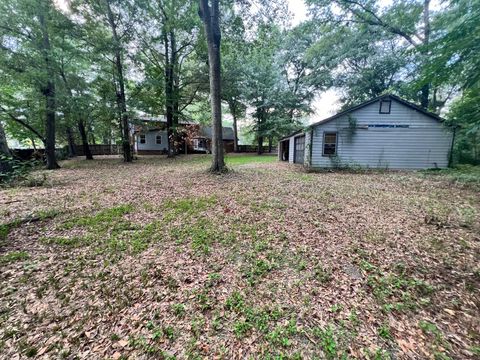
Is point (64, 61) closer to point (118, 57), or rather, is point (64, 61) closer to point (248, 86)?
point (118, 57)

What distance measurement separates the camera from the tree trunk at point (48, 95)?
10445 millimetres

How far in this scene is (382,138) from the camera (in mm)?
11688

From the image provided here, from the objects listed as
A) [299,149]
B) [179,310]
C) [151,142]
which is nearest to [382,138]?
[299,149]

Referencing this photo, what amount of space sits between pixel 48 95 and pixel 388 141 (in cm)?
1868

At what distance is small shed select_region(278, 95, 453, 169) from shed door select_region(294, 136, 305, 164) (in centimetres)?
237

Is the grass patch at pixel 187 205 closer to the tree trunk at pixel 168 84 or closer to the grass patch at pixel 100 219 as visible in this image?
the grass patch at pixel 100 219

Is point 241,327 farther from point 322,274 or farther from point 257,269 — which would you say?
point 322,274

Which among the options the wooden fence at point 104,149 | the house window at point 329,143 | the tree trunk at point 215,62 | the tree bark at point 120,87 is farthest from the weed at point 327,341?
the wooden fence at point 104,149

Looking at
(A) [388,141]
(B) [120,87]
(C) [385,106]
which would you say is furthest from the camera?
(B) [120,87]

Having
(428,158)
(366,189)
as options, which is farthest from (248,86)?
(366,189)

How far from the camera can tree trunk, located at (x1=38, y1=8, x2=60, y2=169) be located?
1045 centimetres

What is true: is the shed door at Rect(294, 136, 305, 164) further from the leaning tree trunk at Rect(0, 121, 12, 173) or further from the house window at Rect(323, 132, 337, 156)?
the leaning tree trunk at Rect(0, 121, 12, 173)

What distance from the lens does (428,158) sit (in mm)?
11680

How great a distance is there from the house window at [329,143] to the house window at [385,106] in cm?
267
